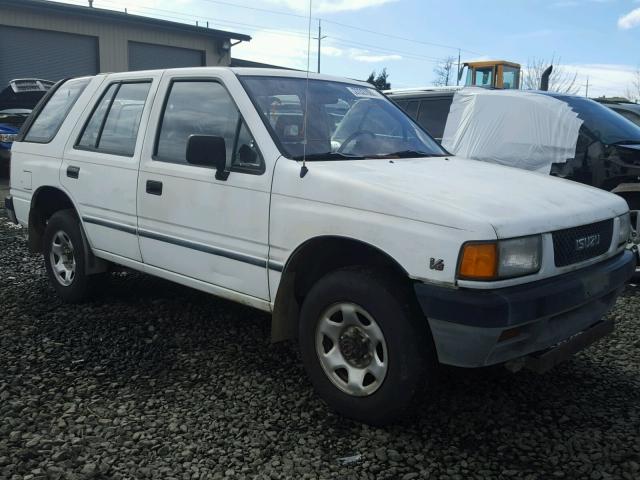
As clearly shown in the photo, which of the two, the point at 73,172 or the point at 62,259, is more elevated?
the point at 73,172

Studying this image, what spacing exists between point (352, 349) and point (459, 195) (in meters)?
0.93

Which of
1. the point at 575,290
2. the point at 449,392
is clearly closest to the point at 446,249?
the point at 575,290

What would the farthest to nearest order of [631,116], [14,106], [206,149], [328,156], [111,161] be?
[14,106] < [631,116] < [111,161] < [328,156] < [206,149]

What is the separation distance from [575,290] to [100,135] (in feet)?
11.5

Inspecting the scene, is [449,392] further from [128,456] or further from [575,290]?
[128,456]

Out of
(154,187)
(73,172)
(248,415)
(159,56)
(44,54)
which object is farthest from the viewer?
(159,56)

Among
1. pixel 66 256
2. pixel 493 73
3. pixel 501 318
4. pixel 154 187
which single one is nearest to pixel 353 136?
pixel 154 187

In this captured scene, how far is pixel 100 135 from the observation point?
4.67 metres

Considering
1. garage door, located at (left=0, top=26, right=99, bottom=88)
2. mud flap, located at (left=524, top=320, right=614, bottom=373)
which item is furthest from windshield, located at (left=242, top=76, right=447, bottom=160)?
garage door, located at (left=0, top=26, right=99, bottom=88)

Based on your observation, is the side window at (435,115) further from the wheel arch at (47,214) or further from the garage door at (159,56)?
the garage door at (159,56)

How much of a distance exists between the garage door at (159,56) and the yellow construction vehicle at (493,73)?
1109 cm

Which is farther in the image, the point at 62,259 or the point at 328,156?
the point at 62,259

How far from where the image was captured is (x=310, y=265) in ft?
11.3

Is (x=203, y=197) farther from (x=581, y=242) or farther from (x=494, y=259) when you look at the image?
(x=581, y=242)
